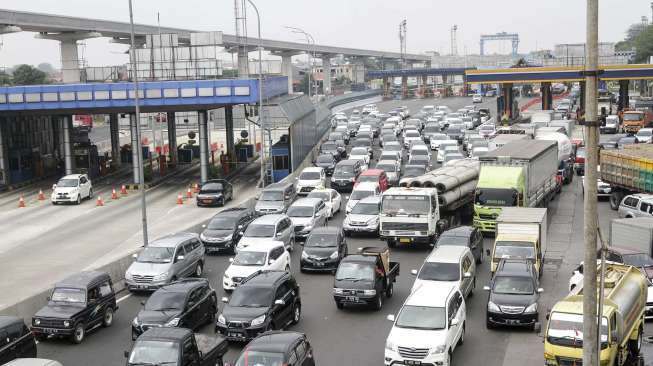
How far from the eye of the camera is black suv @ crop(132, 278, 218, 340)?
797 inches

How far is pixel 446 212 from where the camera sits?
108 ft

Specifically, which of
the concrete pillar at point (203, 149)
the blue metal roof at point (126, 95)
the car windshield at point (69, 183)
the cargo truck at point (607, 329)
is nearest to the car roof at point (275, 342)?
the cargo truck at point (607, 329)

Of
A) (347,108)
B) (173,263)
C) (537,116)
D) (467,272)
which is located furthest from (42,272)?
(347,108)

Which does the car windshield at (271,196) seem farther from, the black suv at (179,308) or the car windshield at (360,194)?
the black suv at (179,308)

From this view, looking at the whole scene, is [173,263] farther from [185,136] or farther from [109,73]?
[185,136]

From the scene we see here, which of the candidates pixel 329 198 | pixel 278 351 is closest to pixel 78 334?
pixel 278 351

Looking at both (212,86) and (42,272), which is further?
(212,86)

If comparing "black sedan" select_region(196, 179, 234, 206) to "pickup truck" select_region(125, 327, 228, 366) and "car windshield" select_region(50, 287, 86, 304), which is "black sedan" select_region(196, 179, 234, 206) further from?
Answer: "pickup truck" select_region(125, 327, 228, 366)

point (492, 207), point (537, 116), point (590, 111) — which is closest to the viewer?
point (590, 111)

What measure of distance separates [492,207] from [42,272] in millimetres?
17859

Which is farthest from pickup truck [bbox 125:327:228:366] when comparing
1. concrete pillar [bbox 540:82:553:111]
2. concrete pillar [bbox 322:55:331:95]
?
concrete pillar [bbox 322:55:331:95]

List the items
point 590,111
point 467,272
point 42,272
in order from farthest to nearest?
point 42,272 < point 467,272 < point 590,111

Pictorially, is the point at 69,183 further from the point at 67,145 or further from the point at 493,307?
the point at 493,307

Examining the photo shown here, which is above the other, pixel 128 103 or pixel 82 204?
pixel 128 103
